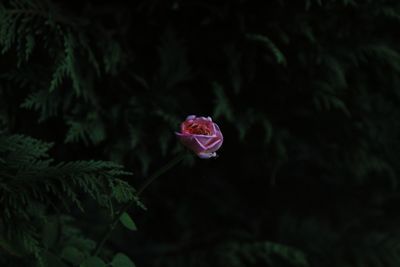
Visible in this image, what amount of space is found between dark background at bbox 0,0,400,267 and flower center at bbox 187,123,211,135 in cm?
29

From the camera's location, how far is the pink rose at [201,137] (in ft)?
3.97

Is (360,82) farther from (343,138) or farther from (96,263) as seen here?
(96,263)

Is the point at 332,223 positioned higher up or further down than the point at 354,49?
further down

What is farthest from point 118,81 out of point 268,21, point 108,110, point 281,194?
point 281,194

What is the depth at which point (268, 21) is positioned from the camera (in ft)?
6.47

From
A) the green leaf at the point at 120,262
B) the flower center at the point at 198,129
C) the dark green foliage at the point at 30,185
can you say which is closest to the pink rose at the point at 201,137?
the flower center at the point at 198,129

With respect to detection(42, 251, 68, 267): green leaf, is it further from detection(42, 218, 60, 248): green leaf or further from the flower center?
the flower center

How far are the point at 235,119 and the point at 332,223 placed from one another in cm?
106

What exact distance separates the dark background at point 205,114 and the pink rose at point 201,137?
0.28m

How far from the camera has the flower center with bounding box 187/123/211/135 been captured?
1.25 metres

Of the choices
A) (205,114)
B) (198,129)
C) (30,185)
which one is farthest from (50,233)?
(205,114)

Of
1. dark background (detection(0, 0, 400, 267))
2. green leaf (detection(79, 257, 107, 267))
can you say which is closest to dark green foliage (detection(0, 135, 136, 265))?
dark background (detection(0, 0, 400, 267))

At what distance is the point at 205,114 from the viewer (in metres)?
2.09

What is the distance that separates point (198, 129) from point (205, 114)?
836 mm
